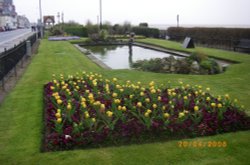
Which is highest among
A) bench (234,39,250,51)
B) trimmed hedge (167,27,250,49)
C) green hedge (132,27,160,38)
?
green hedge (132,27,160,38)

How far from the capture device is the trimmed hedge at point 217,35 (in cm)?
2044

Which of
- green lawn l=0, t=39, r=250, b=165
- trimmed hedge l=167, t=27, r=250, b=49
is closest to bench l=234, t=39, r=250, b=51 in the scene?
trimmed hedge l=167, t=27, r=250, b=49

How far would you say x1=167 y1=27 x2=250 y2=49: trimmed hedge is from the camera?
20.4 meters

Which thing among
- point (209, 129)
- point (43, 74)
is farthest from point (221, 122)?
point (43, 74)

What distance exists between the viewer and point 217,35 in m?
23.3

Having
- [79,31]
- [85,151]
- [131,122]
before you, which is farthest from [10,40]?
[85,151]

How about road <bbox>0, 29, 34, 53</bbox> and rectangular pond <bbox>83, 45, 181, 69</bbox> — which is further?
road <bbox>0, 29, 34, 53</bbox>

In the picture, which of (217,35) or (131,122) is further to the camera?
(217,35)

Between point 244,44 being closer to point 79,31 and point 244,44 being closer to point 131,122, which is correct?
point 131,122

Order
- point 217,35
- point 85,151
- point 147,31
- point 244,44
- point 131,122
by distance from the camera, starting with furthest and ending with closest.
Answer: point 147,31 → point 217,35 → point 244,44 → point 131,122 → point 85,151

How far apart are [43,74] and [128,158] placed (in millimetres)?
7317
